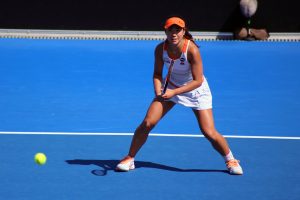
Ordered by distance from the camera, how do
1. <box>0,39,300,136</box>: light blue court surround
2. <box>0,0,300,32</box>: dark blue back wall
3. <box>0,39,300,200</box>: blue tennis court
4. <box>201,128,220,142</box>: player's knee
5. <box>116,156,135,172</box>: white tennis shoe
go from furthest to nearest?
<box>0,0,300,32</box>: dark blue back wall, <box>0,39,300,136</box>: light blue court surround, <box>116,156,135,172</box>: white tennis shoe, <box>201,128,220,142</box>: player's knee, <box>0,39,300,200</box>: blue tennis court

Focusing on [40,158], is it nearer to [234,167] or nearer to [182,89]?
[182,89]

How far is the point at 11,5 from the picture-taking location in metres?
17.0

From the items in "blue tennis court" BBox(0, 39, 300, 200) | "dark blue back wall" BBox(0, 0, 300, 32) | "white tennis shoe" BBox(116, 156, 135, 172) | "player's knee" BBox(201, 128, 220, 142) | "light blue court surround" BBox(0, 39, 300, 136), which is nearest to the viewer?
"blue tennis court" BBox(0, 39, 300, 200)

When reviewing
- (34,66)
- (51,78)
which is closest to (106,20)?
(34,66)

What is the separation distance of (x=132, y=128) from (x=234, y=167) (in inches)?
89.5

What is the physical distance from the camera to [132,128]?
8.97m

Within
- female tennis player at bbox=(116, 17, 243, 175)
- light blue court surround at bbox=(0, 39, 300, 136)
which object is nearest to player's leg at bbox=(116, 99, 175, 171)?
female tennis player at bbox=(116, 17, 243, 175)

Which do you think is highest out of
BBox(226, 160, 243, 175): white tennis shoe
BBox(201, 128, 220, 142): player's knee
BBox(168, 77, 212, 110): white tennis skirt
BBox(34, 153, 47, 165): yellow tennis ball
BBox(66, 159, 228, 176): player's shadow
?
BBox(168, 77, 212, 110): white tennis skirt

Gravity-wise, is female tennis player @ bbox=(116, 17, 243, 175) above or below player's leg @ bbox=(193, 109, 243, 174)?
above

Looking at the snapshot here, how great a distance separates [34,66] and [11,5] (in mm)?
4138

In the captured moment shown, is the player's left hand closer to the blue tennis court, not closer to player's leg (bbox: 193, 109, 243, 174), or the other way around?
player's leg (bbox: 193, 109, 243, 174)

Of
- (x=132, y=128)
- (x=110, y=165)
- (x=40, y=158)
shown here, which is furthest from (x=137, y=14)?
(x=40, y=158)

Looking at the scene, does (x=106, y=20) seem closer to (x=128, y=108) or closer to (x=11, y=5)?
(x=11, y=5)

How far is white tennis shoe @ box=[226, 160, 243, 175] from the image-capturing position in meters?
7.04
